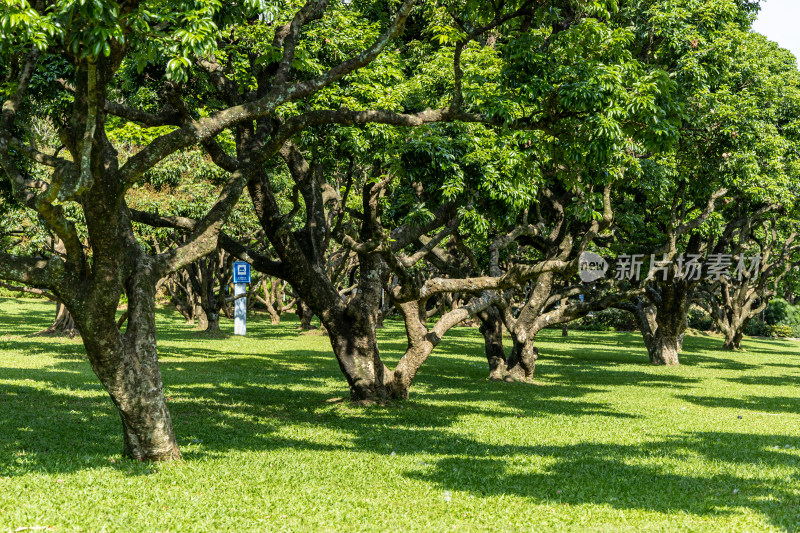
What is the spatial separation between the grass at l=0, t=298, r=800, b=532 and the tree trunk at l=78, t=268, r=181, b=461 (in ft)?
1.13

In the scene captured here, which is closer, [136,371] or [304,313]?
[136,371]

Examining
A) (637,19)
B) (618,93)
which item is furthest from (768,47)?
(618,93)

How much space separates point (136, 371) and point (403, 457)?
3.63 m

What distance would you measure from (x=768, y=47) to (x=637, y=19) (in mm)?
11082

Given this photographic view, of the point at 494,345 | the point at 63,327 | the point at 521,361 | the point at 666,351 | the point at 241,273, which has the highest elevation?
the point at 241,273

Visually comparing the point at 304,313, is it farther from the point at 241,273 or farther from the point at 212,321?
the point at 212,321

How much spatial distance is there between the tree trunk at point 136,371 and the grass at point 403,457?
343 mm

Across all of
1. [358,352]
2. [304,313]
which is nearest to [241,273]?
[304,313]

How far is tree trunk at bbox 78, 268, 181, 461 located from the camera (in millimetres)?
7730

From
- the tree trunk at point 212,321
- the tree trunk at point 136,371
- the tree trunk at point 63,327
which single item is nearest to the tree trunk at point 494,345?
the tree trunk at point 136,371

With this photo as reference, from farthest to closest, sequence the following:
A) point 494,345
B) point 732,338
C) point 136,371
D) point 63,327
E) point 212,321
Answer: point 732,338
point 212,321
point 63,327
point 494,345
point 136,371

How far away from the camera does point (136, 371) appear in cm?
796

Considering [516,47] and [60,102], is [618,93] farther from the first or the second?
[60,102]

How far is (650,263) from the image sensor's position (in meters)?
22.6
